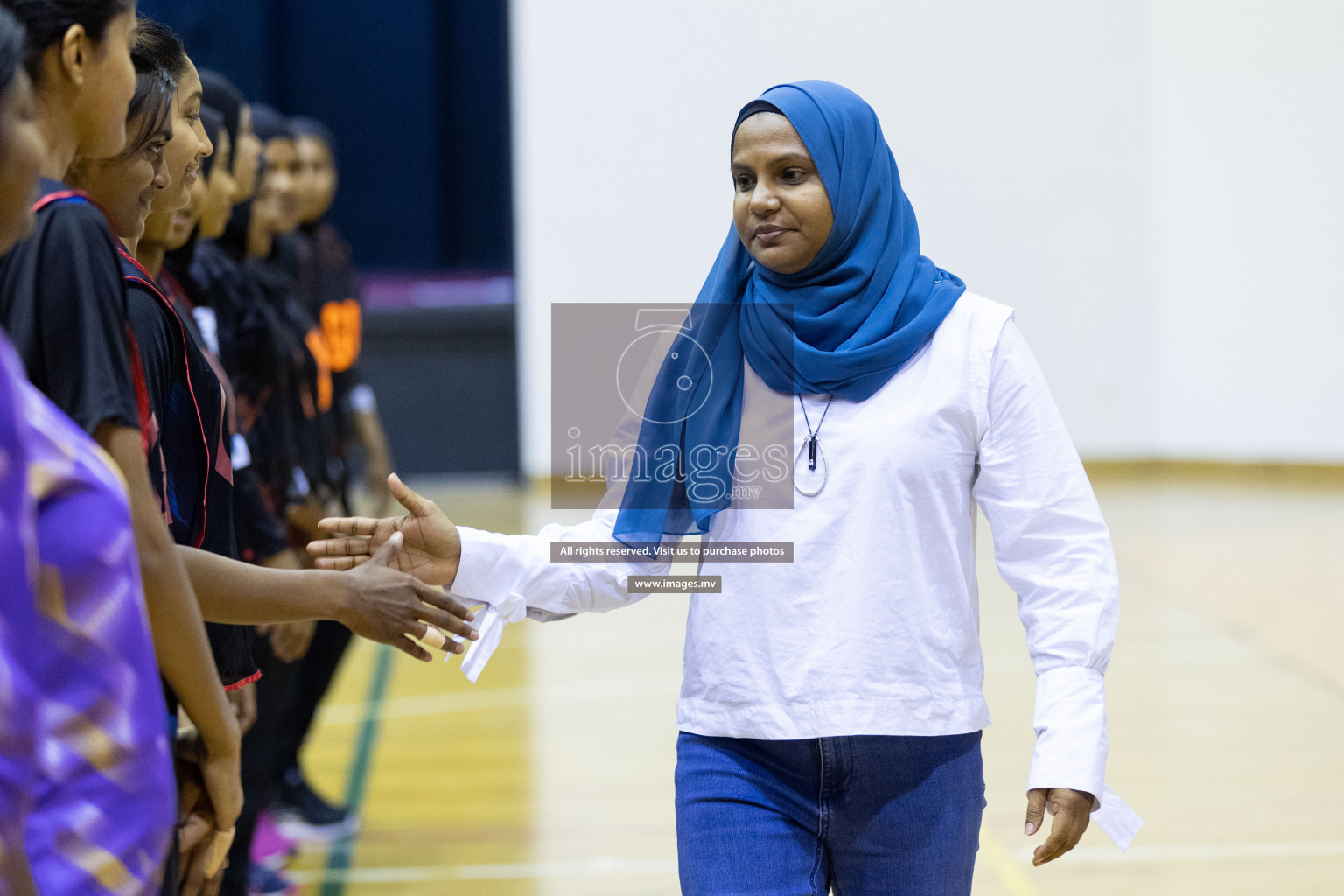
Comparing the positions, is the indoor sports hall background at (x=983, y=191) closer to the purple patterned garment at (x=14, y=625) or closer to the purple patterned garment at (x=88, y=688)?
the purple patterned garment at (x=88, y=688)

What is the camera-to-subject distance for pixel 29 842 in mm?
1024

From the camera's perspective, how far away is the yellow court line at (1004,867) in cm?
329

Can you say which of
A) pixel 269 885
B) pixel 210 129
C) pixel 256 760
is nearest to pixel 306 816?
pixel 269 885

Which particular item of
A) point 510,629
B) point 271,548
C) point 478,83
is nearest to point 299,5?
point 478,83

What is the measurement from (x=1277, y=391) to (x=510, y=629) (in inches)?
222

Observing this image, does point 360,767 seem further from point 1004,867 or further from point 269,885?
point 1004,867

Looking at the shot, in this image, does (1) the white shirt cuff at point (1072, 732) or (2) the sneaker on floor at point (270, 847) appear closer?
(1) the white shirt cuff at point (1072, 732)

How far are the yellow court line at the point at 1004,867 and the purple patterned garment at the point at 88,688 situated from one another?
2.58 meters

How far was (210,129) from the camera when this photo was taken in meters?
2.74

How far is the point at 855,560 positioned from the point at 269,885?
2152mm

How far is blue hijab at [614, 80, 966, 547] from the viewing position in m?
1.86

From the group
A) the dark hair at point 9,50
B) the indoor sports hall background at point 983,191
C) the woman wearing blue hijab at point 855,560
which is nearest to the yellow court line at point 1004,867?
the woman wearing blue hijab at point 855,560

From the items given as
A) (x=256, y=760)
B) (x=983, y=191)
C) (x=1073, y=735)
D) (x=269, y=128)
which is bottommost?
(x=256, y=760)

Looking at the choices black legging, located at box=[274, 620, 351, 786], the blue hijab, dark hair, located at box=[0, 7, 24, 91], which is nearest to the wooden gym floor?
black legging, located at box=[274, 620, 351, 786]
